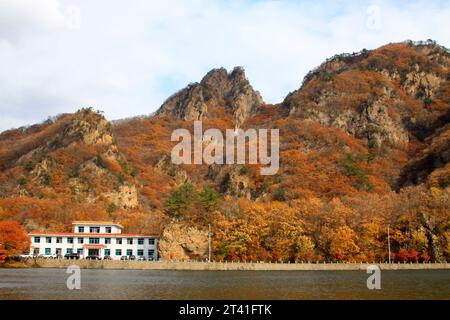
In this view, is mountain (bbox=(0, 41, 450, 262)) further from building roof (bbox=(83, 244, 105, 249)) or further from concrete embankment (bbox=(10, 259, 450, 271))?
building roof (bbox=(83, 244, 105, 249))

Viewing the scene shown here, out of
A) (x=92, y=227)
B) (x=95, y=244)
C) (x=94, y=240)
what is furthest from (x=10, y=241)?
(x=92, y=227)

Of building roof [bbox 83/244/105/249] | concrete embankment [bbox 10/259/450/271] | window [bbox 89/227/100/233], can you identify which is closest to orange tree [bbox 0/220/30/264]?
concrete embankment [bbox 10/259/450/271]

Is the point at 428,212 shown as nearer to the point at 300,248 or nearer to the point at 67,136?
the point at 300,248

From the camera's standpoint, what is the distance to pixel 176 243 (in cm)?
10938

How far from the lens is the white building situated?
384ft

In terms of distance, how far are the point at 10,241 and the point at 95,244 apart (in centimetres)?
2432

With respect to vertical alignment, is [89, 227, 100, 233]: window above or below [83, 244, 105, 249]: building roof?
above

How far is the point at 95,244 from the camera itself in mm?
118000

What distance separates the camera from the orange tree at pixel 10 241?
95375 millimetres

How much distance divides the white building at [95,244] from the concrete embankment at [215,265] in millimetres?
16054

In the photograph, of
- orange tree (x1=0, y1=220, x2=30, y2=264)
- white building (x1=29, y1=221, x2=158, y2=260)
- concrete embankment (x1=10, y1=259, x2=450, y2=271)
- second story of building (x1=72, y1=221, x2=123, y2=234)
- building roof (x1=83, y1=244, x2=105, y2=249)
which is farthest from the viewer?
second story of building (x1=72, y1=221, x2=123, y2=234)

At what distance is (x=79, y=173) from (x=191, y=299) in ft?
409

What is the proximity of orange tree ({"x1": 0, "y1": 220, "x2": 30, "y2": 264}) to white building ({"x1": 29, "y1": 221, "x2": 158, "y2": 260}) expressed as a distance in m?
18.5
